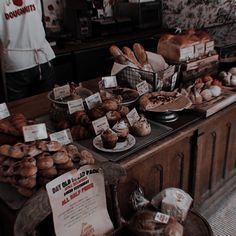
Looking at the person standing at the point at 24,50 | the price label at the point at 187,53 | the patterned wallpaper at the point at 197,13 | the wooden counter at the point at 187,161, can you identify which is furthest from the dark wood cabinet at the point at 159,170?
the patterned wallpaper at the point at 197,13

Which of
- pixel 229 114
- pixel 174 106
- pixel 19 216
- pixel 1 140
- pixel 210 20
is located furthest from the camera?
pixel 210 20

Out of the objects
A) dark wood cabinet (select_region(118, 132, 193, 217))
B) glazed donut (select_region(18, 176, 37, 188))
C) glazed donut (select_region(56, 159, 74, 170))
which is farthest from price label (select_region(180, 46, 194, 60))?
glazed donut (select_region(18, 176, 37, 188))

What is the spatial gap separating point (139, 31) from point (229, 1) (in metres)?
1.03

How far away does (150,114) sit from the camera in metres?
1.74

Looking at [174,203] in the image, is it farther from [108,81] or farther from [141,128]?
[108,81]

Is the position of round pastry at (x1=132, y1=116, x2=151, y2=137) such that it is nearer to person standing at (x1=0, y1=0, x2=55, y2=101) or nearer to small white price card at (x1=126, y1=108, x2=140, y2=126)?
small white price card at (x1=126, y1=108, x2=140, y2=126)

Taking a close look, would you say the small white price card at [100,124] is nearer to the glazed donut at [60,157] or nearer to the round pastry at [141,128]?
the round pastry at [141,128]

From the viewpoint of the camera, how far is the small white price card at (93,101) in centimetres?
165

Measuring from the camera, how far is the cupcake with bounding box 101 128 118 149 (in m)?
1.41

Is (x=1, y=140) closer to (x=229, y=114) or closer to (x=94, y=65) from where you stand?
(x=229, y=114)

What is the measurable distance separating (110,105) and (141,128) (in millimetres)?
200

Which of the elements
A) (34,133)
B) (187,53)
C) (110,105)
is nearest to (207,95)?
(187,53)

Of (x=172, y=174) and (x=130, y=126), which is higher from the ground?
(x=130, y=126)

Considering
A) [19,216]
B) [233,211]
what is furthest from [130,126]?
[233,211]
